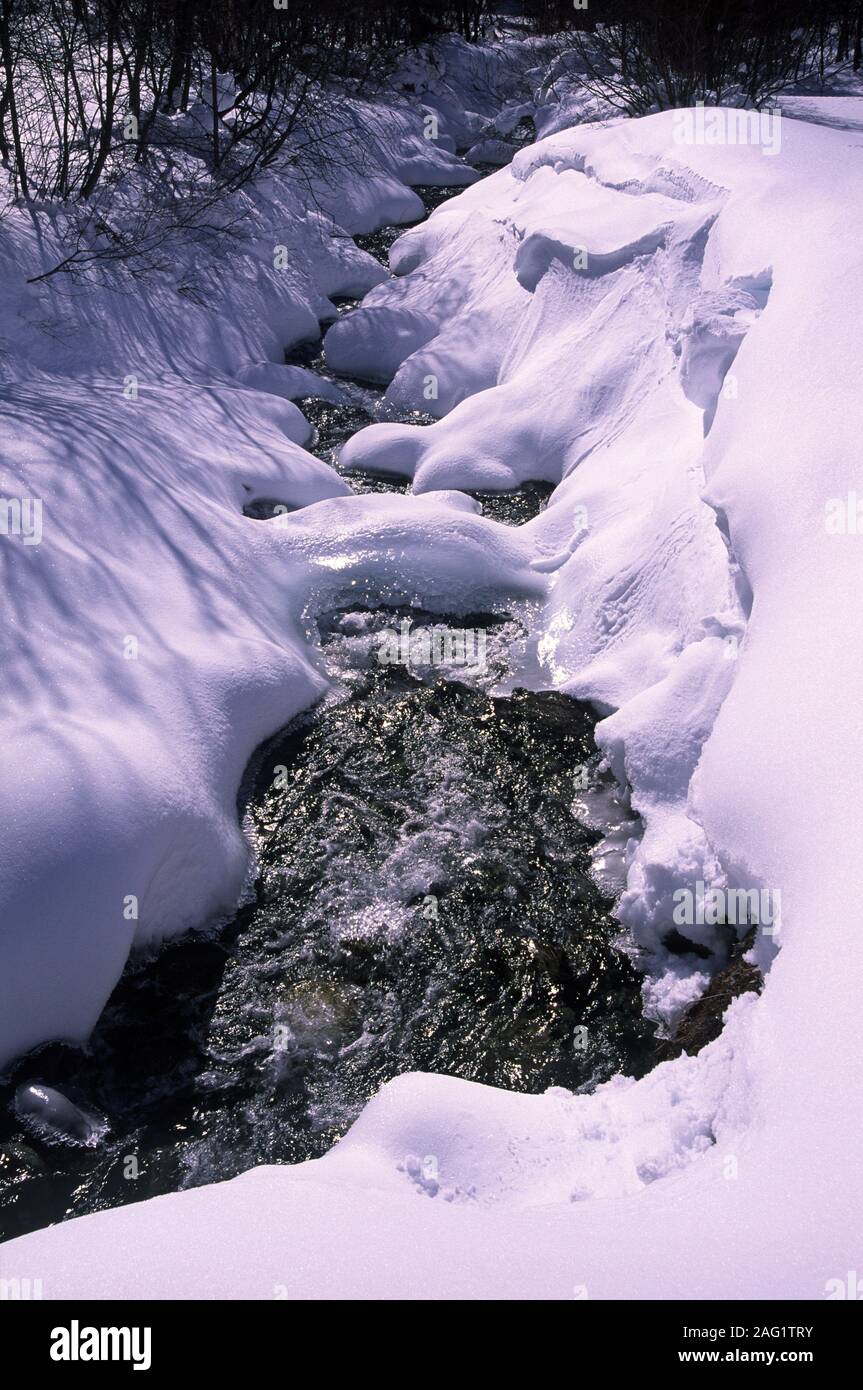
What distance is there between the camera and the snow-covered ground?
8.85ft

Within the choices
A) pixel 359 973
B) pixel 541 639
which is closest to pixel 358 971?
pixel 359 973

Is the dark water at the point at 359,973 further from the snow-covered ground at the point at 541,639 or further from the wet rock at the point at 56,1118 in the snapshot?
the snow-covered ground at the point at 541,639

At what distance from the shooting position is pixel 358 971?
4.41 meters

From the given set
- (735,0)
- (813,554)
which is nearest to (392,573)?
(813,554)

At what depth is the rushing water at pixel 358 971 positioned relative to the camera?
12.5 ft

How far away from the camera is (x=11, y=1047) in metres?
3.98

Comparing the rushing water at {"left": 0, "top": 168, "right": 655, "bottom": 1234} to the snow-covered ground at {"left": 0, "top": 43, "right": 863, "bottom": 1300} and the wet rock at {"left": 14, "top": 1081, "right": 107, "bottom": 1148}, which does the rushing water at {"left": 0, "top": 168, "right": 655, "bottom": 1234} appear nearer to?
the wet rock at {"left": 14, "top": 1081, "right": 107, "bottom": 1148}

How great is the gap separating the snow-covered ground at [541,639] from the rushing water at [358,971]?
0.20m

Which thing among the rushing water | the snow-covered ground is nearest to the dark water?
the rushing water

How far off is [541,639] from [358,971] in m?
2.57

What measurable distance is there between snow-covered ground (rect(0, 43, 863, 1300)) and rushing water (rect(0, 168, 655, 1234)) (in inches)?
8.0

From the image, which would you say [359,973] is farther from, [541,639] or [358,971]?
[541,639]
